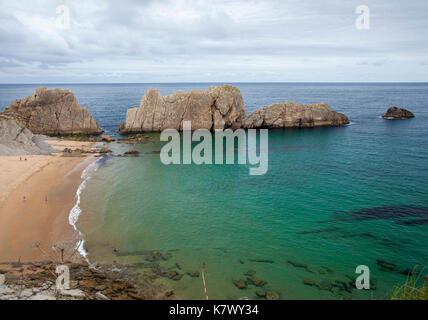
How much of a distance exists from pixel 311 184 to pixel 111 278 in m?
23.3

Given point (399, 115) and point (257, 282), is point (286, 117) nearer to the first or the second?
point (399, 115)

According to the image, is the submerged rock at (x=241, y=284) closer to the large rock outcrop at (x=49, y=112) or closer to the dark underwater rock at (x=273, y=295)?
the dark underwater rock at (x=273, y=295)

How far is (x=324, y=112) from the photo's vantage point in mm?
70125

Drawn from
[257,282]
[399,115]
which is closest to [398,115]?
[399,115]

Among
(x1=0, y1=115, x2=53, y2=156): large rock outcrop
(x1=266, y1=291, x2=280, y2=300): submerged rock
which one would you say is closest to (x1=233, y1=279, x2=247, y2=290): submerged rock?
(x1=266, y1=291, x2=280, y2=300): submerged rock

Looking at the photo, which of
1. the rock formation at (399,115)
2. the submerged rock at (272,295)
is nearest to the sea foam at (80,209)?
the submerged rock at (272,295)

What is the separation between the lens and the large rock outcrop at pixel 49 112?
2383 inches

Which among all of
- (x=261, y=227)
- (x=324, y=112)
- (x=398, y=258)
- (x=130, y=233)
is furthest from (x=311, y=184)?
(x=324, y=112)

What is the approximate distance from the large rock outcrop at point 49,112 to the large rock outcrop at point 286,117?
38.8 metres

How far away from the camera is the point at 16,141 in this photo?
1811 inches

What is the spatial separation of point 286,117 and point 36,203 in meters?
56.2

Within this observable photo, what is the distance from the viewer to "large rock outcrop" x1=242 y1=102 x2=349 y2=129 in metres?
68.2
